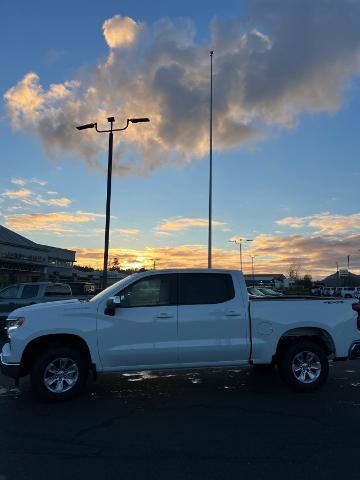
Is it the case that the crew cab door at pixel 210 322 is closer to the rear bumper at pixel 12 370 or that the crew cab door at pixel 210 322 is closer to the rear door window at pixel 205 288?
the rear door window at pixel 205 288

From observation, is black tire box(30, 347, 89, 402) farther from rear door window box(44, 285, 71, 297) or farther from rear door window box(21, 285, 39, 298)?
rear door window box(21, 285, 39, 298)

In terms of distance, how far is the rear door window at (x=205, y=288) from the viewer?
7.91 metres

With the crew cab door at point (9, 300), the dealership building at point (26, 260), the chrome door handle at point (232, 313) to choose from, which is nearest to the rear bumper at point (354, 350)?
the chrome door handle at point (232, 313)

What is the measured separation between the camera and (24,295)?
15.7 meters

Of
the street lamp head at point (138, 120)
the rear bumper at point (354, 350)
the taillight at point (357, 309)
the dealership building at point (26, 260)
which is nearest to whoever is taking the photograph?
the rear bumper at point (354, 350)

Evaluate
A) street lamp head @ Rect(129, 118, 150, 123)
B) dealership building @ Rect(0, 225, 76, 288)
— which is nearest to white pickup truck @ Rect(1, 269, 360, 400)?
street lamp head @ Rect(129, 118, 150, 123)

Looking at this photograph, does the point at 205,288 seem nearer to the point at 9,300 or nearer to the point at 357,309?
the point at 357,309

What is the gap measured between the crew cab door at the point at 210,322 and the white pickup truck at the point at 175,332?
0.05 feet

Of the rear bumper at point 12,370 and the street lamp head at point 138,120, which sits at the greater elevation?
the street lamp head at point 138,120

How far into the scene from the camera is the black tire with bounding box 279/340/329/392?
791cm

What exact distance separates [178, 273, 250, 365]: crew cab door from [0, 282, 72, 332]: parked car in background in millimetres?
8372

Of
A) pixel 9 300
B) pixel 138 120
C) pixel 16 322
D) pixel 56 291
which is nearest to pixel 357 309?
pixel 16 322

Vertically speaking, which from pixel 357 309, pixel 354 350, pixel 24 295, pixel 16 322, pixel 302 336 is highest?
pixel 24 295

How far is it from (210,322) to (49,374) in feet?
8.29
